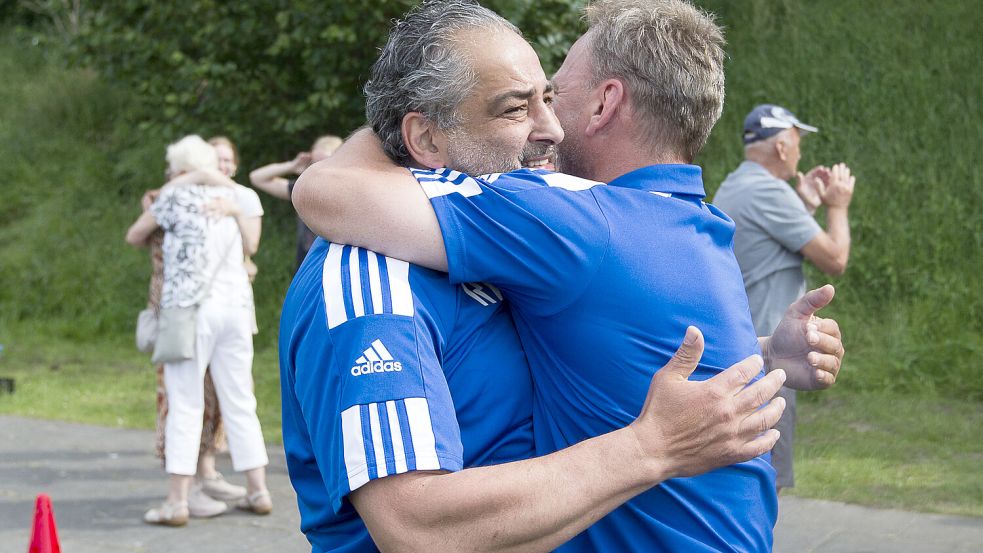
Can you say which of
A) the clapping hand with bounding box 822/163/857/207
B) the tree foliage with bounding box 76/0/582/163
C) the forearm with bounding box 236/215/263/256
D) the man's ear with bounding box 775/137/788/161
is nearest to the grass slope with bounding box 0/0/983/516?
the tree foliage with bounding box 76/0/582/163

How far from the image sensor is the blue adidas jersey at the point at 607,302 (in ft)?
6.07

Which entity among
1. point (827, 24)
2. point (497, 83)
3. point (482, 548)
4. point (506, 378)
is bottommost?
point (827, 24)

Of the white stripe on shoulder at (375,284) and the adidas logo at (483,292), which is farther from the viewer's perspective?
the adidas logo at (483,292)

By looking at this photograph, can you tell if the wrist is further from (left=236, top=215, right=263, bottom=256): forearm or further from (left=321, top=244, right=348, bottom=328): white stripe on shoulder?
(left=236, top=215, right=263, bottom=256): forearm

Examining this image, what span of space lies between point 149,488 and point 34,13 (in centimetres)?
1921

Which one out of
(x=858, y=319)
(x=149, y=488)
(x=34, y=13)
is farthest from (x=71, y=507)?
(x=34, y=13)

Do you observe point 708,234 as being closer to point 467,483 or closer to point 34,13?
point 467,483

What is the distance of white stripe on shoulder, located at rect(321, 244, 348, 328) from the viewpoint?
70.9 inches

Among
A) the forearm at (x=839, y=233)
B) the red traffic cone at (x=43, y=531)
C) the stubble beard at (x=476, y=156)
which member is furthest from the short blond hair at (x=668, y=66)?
the forearm at (x=839, y=233)

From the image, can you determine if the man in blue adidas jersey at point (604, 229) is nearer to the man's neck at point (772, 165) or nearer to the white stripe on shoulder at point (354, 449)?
the white stripe on shoulder at point (354, 449)

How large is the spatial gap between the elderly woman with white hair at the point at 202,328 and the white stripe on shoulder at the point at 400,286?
15.9 ft

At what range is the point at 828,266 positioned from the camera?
6055 mm

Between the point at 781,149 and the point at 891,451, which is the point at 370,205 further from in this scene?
the point at 891,451

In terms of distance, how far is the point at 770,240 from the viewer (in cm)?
602
